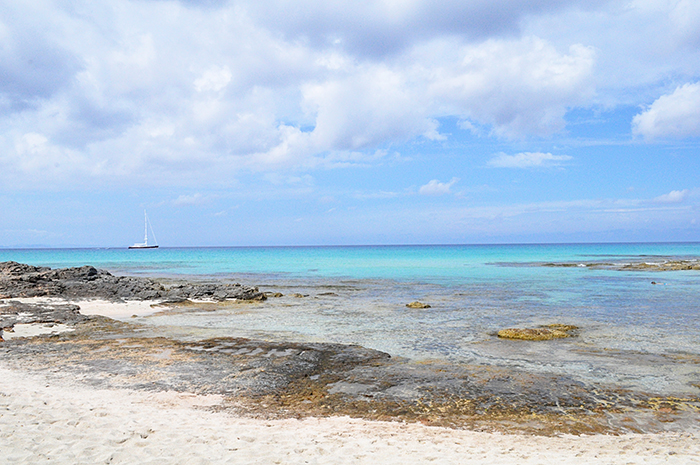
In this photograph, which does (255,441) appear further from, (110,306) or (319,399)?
(110,306)

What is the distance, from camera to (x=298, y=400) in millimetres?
9273

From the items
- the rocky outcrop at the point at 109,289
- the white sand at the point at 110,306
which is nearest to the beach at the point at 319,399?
the white sand at the point at 110,306

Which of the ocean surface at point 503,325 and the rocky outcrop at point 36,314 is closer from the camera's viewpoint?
the ocean surface at point 503,325

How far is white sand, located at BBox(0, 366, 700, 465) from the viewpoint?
20.7ft

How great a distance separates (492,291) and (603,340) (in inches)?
629

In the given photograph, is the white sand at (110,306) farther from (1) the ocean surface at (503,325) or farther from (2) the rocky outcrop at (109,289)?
(1) the ocean surface at (503,325)

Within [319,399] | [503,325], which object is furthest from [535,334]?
[319,399]

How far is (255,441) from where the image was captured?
6.95 metres

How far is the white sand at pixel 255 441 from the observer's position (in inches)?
249

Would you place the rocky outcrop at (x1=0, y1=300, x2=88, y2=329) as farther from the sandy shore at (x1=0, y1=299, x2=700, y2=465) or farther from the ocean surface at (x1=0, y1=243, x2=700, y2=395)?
the sandy shore at (x1=0, y1=299, x2=700, y2=465)

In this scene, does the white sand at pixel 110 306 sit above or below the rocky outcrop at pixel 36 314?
below

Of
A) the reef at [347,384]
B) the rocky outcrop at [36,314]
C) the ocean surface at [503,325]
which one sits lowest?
the ocean surface at [503,325]

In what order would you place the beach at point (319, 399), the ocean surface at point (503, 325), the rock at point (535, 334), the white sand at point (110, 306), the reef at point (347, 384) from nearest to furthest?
the beach at point (319, 399), the reef at point (347, 384), the ocean surface at point (503, 325), the rock at point (535, 334), the white sand at point (110, 306)

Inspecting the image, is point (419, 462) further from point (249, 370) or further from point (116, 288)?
point (116, 288)
